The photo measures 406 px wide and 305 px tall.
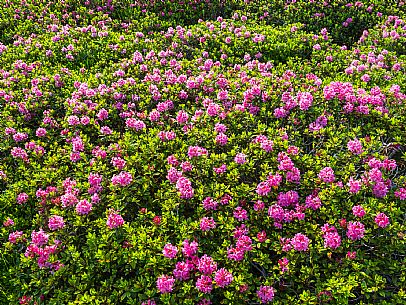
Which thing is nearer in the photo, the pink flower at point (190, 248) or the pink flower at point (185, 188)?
the pink flower at point (190, 248)

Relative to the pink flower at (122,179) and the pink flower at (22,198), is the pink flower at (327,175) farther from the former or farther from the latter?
the pink flower at (22,198)

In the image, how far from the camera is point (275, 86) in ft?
19.1

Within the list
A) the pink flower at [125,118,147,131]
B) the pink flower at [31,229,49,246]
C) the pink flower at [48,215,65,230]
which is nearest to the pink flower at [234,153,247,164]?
the pink flower at [125,118,147,131]

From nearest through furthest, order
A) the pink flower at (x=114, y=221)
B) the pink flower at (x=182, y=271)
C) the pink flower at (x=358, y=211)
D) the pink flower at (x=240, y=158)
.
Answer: the pink flower at (x=182, y=271) < the pink flower at (x=358, y=211) < the pink flower at (x=114, y=221) < the pink flower at (x=240, y=158)

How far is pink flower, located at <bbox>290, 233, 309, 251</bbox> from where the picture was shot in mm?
3680

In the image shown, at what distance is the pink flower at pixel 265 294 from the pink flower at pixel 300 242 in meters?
0.46

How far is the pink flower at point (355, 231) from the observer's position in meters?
3.71

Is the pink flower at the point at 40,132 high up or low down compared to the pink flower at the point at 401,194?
down

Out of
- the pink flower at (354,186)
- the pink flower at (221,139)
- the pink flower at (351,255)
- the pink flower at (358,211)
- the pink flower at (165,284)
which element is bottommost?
the pink flower at (165,284)

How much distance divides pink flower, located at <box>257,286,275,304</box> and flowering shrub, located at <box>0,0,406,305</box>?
0.04ft

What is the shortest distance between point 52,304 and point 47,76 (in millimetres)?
4115

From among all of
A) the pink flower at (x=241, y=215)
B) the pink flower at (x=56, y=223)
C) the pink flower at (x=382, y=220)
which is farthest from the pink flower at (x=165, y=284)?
the pink flower at (x=382, y=220)

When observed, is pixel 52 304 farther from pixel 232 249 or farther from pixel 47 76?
pixel 47 76

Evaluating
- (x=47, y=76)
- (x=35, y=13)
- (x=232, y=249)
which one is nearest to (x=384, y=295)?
(x=232, y=249)
